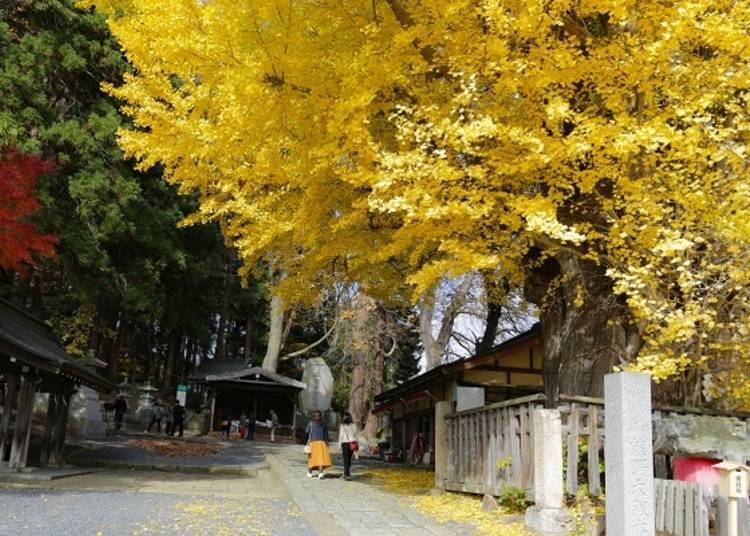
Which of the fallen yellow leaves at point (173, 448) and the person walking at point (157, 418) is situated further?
the person walking at point (157, 418)

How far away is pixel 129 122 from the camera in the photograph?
16.5 m

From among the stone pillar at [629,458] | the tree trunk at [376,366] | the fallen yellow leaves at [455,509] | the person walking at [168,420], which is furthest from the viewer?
the tree trunk at [376,366]

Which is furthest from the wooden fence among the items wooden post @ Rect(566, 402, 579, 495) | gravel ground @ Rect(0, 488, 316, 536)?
gravel ground @ Rect(0, 488, 316, 536)

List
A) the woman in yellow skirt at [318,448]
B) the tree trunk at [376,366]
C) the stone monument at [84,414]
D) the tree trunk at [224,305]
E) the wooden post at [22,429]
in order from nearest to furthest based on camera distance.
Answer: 1. the wooden post at [22,429]
2. the woman in yellow skirt at [318,448]
3. the stone monument at [84,414]
4. the tree trunk at [376,366]
5. the tree trunk at [224,305]

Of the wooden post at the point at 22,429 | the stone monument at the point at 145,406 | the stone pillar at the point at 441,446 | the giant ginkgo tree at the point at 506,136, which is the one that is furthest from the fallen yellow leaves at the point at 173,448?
the giant ginkgo tree at the point at 506,136

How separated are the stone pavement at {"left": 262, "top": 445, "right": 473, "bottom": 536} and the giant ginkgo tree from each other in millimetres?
2795

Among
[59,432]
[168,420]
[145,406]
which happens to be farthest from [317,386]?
[59,432]

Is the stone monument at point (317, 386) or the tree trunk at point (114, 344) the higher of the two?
the tree trunk at point (114, 344)

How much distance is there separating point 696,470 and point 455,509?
3322 mm

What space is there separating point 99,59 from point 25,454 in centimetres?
986

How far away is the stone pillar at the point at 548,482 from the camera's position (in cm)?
656

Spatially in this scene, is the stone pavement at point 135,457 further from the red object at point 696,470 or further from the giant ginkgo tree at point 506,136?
the red object at point 696,470

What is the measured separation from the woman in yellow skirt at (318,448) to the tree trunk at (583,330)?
5023 millimetres

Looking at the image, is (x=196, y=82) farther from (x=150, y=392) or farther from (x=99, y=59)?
(x=150, y=392)
